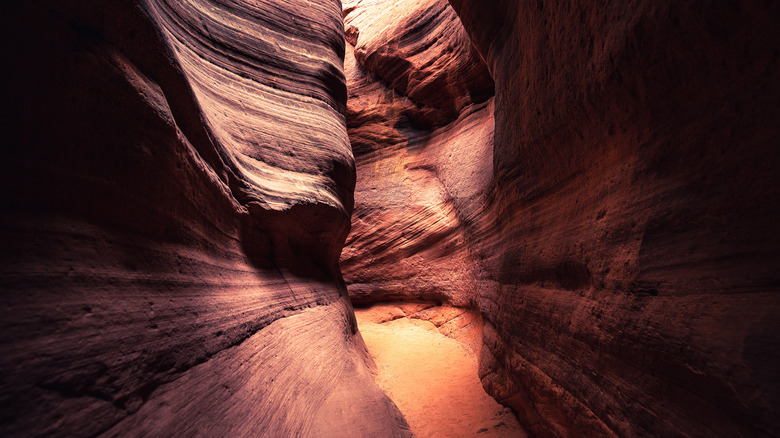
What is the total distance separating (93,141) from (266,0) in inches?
187

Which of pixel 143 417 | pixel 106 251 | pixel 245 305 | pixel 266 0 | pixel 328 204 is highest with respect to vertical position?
pixel 266 0

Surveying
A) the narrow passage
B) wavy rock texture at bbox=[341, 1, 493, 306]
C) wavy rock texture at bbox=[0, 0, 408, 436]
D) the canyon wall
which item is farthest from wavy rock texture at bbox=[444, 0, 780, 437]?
wavy rock texture at bbox=[341, 1, 493, 306]

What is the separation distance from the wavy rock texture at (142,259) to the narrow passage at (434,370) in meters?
0.77

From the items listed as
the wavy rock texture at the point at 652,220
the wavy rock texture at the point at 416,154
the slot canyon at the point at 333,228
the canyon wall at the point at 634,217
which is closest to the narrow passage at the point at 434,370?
the slot canyon at the point at 333,228

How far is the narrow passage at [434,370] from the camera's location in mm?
3693

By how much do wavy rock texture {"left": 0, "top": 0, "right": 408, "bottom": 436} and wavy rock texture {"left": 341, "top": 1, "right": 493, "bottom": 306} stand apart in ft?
13.7

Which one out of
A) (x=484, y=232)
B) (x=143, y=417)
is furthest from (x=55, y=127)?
(x=484, y=232)

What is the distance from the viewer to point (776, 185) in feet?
4.54

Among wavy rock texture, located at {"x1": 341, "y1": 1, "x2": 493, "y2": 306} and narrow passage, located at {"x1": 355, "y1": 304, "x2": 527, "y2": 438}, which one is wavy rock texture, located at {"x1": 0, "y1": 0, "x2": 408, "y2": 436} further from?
wavy rock texture, located at {"x1": 341, "y1": 1, "x2": 493, "y2": 306}

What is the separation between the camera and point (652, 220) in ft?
6.40

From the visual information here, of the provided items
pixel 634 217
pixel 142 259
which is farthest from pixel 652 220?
pixel 142 259

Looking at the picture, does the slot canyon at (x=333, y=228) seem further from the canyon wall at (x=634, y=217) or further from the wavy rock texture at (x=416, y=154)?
the wavy rock texture at (x=416, y=154)

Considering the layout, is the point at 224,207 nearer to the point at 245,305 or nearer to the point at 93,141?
the point at 245,305

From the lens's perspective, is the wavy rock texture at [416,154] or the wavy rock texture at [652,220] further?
the wavy rock texture at [416,154]
